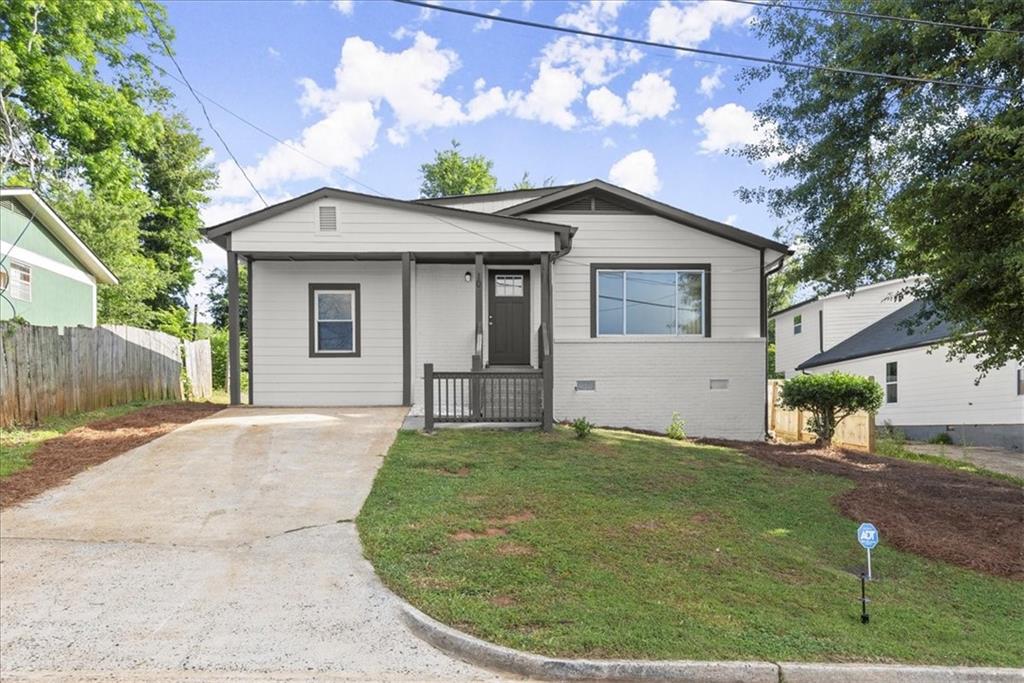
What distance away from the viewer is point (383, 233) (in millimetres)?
10594

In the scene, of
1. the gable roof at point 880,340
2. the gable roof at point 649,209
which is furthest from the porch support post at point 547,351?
the gable roof at point 880,340

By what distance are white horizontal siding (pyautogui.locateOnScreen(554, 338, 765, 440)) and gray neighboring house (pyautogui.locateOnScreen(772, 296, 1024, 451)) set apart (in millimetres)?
4268

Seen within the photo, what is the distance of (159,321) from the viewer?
25688 millimetres

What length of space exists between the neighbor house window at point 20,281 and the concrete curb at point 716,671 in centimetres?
1537

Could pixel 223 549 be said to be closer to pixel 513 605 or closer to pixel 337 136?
pixel 513 605

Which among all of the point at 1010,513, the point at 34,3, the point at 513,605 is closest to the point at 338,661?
the point at 513,605

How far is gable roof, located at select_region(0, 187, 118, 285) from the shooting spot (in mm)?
13530

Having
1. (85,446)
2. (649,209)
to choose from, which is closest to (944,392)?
(649,209)

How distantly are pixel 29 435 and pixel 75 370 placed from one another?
2.52m

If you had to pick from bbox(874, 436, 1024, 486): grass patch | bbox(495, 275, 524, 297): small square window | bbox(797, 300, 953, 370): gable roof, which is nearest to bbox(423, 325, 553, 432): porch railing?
bbox(495, 275, 524, 297): small square window

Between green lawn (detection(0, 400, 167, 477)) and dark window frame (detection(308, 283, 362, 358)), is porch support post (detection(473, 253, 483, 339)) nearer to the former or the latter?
dark window frame (detection(308, 283, 362, 358))

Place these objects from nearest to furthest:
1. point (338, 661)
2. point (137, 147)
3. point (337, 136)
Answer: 1. point (338, 661)
2. point (337, 136)
3. point (137, 147)

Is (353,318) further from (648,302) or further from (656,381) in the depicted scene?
(656,381)

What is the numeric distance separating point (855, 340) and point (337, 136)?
62.5ft
